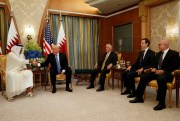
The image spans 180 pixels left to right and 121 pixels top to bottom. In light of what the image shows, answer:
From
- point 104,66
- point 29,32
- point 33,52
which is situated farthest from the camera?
point 29,32

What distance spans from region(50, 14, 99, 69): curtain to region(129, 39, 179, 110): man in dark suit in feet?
13.2

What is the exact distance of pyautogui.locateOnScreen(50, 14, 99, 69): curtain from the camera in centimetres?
779

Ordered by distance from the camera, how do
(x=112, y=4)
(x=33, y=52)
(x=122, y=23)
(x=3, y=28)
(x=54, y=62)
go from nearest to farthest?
1. (x=54, y=62)
2. (x=33, y=52)
3. (x=3, y=28)
4. (x=112, y=4)
5. (x=122, y=23)

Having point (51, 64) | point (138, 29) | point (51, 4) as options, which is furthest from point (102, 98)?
point (51, 4)

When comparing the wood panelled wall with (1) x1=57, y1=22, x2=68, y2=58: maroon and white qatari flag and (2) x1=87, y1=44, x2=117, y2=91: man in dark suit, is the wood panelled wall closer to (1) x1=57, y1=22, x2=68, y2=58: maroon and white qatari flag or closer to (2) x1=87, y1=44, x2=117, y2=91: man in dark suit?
(2) x1=87, y1=44, x2=117, y2=91: man in dark suit

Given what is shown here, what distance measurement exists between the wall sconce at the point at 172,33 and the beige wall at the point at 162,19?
0.37ft

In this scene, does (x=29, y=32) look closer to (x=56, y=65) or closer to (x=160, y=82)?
(x=56, y=65)

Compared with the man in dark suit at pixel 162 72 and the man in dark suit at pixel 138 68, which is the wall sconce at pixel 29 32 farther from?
the man in dark suit at pixel 162 72

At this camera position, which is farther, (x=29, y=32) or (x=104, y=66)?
(x=29, y=32)

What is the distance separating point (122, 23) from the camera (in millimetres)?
7820

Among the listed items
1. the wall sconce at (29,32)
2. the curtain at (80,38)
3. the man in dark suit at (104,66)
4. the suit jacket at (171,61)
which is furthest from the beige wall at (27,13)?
the suit jacket at (171,61)

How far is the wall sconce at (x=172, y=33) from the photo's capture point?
5.78 metres

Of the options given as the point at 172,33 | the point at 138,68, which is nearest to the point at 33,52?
the point at 138,68

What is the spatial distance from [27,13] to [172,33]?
14.9 feet
